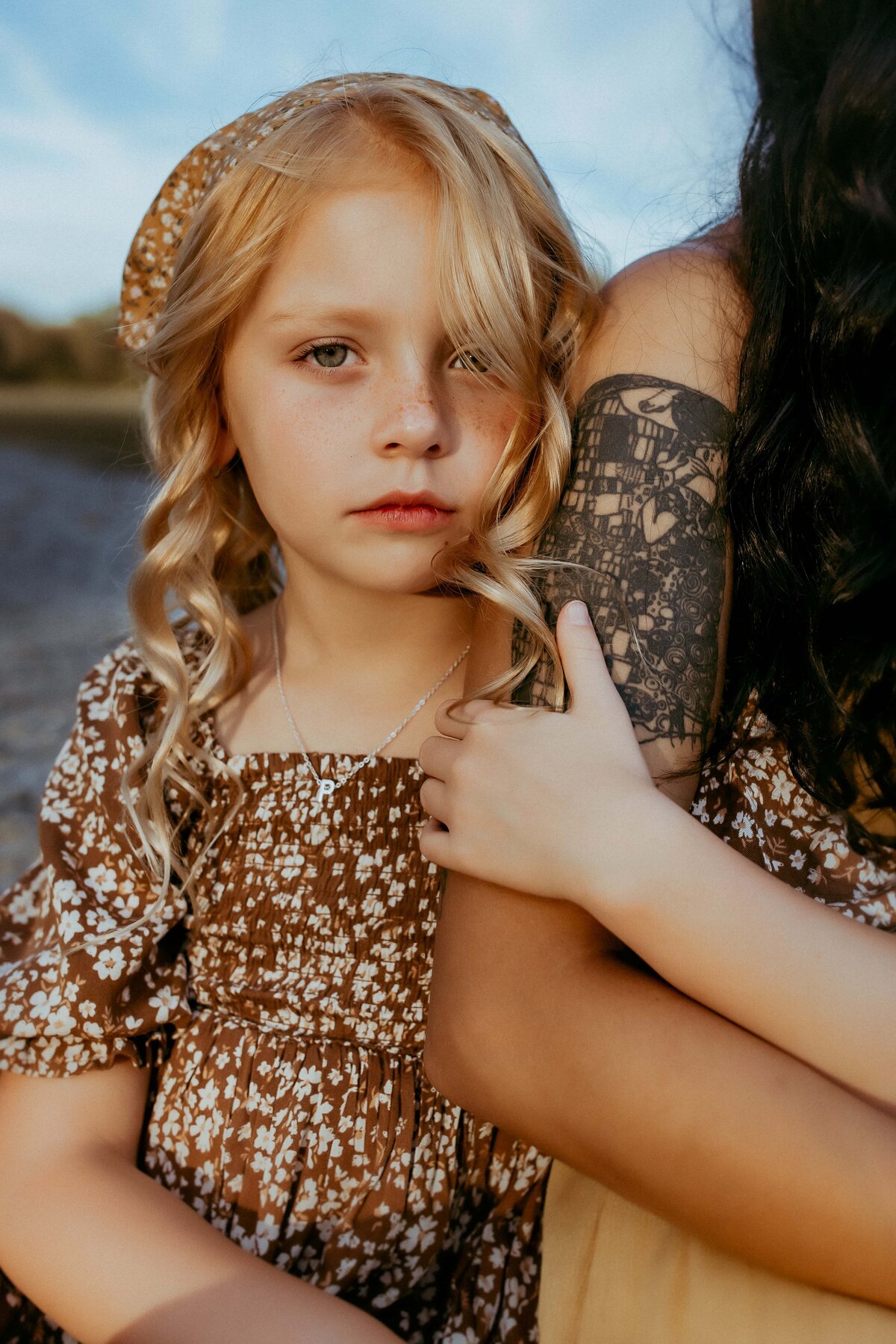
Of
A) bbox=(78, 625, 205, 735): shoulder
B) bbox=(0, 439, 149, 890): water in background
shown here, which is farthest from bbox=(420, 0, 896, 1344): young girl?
bbox=(0, 439, 149, 890): water in background

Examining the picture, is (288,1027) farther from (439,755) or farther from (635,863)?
(635,863)

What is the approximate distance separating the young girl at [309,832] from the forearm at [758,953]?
444mm

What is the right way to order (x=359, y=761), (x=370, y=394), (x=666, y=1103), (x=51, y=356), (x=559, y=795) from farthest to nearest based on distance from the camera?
(x=51, y=356) → (x=359, y=761) → (x=370, y=394) → (x=559, y=795) → (x=666, y=1103)

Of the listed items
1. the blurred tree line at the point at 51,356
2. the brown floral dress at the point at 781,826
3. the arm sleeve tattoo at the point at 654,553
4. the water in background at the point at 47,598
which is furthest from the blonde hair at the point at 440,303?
the blurred tree line at the point at 51,356

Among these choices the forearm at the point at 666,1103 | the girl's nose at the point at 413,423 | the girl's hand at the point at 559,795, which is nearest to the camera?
the forearm at the point at 666,1103

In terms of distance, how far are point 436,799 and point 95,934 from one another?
0.65 m

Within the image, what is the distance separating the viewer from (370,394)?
1.52 metres

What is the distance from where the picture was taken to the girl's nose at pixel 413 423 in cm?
147

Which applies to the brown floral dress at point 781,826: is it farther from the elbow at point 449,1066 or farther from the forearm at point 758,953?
the elbow at point 449,1066

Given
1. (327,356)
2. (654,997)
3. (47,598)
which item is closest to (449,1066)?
(654,997)

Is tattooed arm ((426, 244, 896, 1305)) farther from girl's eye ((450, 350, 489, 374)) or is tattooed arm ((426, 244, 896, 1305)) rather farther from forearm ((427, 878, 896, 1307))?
girl's eye ((450, 350, 489, 374))

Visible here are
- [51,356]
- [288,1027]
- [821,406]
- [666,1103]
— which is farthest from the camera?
[51,356]

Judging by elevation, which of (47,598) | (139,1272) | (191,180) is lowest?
(47,598)

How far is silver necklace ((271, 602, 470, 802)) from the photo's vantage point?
174 cm
